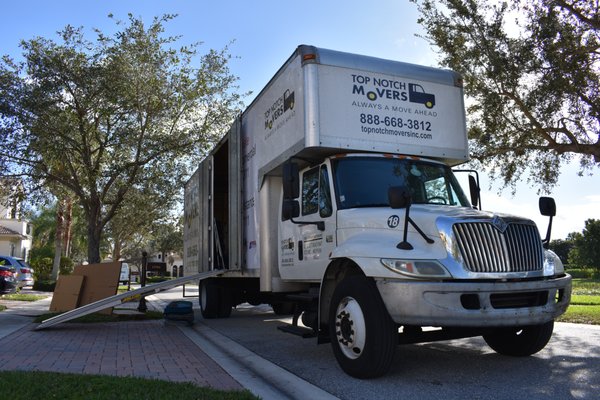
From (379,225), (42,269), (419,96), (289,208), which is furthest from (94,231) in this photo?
(42,269)

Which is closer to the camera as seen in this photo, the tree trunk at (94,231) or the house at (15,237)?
the tree trunk at (94,231)

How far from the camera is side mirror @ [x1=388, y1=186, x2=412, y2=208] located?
198 inches

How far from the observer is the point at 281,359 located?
674 centimetres

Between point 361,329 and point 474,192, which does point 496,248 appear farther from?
point 474,192

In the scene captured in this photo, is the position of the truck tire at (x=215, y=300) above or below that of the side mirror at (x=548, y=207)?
below

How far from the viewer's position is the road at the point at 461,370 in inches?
188

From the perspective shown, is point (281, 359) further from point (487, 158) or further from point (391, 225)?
point (487, 158)

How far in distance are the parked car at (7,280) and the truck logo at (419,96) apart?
1843 centimetres

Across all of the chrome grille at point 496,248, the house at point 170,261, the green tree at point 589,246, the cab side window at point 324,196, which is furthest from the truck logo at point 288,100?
the house at point 170,261

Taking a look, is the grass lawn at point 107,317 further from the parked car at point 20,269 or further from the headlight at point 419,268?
the parked car at point 20,269

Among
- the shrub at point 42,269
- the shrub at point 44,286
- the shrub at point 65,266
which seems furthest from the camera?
the shrub at point 65,266

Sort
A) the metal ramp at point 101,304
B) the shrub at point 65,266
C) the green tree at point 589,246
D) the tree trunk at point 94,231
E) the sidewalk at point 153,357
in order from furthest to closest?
the green tree at point 589,246 < the shrub at point 65,266 < the tree trunk at point 94,231 < the metal ramp at point 101,304 < the sidewalk at point 153,357

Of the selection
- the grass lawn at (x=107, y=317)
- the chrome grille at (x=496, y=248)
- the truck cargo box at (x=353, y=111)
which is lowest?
the grass lawn at (x=107, y=317)

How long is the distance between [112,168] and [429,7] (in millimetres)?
10591
